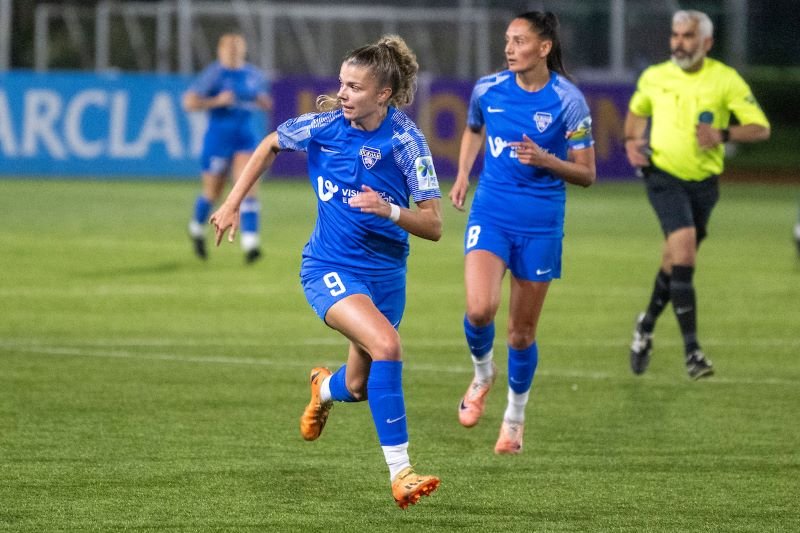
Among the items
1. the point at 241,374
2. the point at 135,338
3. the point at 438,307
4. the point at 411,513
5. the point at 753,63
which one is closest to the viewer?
the point at 411,513

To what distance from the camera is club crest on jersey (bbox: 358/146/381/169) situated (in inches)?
264

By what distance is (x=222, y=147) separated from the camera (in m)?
17.3

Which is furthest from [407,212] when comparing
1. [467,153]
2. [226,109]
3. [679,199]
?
[226,109]

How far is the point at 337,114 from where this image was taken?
682cm

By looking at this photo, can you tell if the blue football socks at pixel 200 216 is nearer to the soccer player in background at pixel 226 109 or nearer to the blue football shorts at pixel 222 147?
the soccer player in background at pixel 226 109

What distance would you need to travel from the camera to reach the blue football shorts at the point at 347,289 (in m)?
6.66

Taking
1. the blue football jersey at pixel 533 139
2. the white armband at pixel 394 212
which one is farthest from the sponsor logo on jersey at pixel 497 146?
the white armband at pixel 394 212

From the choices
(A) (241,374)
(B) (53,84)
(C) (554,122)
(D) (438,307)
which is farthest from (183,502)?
(B) (53,84)

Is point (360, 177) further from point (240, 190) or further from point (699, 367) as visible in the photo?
point (699, 367)

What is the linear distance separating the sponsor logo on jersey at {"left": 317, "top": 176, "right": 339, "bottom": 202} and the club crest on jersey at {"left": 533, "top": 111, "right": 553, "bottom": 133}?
1.69m

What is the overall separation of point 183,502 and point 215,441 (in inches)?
53.1

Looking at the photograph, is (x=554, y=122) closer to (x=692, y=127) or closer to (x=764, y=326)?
(x=692, y=127)

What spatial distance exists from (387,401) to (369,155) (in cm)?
106

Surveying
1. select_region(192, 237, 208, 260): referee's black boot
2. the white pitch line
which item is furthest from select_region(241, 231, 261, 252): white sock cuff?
the white pitch line
